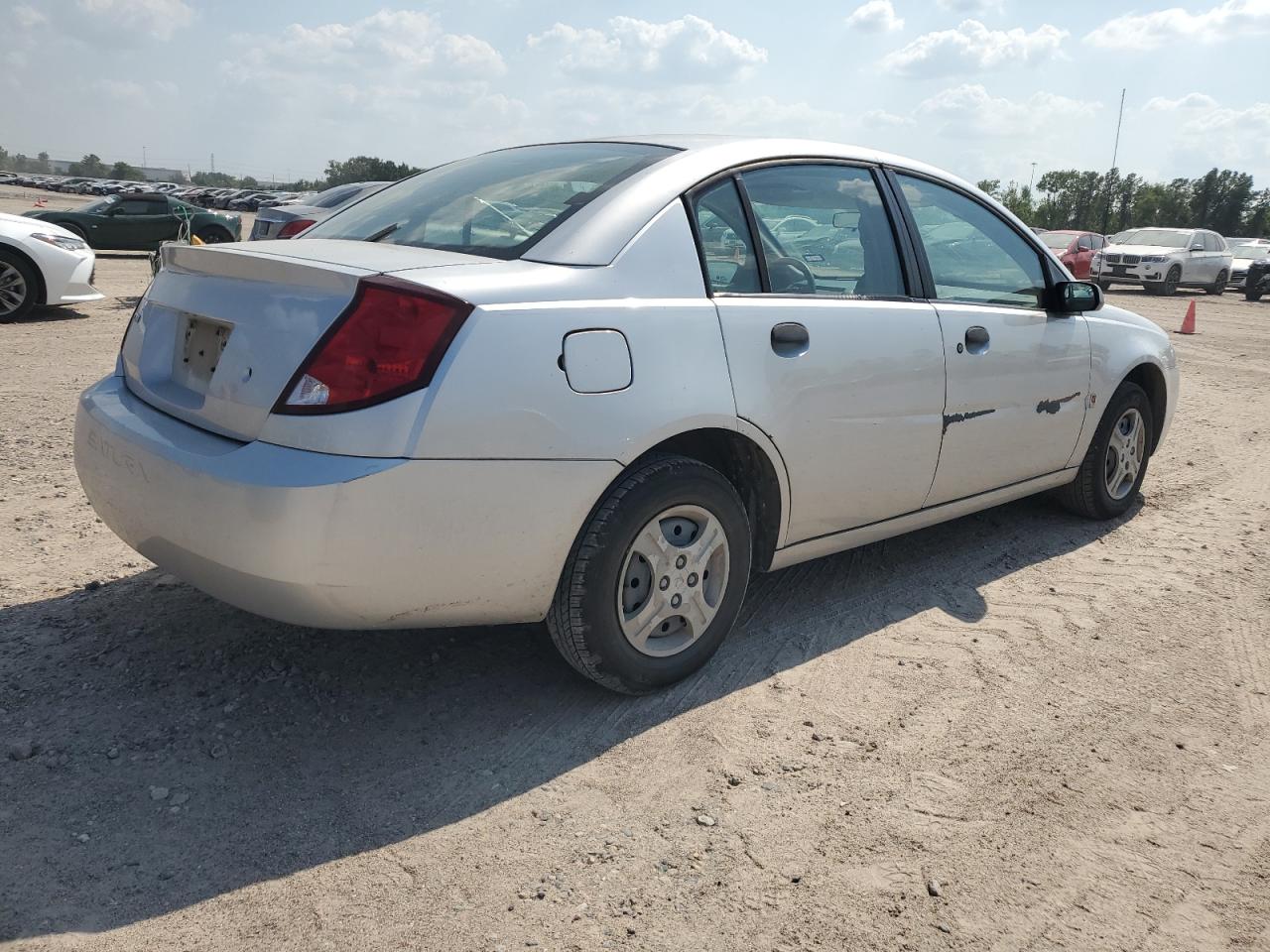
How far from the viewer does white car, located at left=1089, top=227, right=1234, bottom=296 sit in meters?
24.2

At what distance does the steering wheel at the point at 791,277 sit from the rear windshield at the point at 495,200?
19.8 inches

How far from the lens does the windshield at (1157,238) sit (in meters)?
24.9

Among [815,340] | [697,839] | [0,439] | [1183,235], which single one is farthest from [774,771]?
[1183,235]

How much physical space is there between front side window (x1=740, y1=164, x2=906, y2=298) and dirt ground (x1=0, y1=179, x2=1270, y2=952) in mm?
1235

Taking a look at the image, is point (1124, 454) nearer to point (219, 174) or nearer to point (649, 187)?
→ point (649, 187)

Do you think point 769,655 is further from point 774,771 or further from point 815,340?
point 815,340

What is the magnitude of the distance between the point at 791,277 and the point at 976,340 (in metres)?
0.98

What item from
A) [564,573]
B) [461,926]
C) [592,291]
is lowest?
[461,926]

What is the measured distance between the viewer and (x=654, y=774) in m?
2.87

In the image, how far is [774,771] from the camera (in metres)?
2.91

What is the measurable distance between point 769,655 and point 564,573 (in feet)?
3.28

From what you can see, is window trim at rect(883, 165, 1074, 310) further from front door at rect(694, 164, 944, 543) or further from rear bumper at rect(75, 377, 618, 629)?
rear bumper at rect(75, 377, 618, 629)

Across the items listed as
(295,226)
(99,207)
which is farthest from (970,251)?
(99,207)

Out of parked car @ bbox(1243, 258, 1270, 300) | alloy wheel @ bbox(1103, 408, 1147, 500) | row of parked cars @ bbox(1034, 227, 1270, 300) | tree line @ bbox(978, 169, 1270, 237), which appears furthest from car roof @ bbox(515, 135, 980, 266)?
tree line @ bbox(978, 169, 1270, 237)
